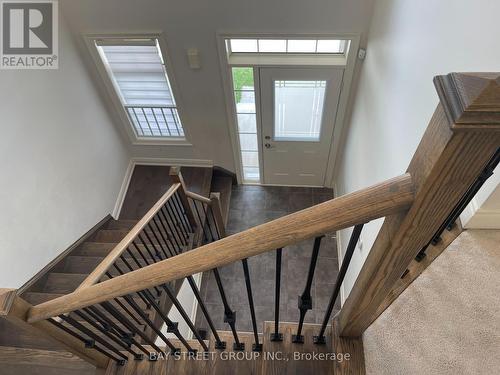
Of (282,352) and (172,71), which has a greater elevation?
(172,71)

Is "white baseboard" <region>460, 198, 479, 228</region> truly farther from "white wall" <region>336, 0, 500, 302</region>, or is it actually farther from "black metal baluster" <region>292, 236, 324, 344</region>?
"black metal baluster" <region>292, 236, 324, 344</region>

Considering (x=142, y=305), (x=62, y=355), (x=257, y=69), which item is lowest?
(x=62, y=355)

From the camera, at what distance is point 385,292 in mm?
1085

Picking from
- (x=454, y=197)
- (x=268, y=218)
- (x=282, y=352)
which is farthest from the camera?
(x=268, y=218)

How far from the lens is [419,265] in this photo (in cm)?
147

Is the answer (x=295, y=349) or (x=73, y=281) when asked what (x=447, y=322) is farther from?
(x=73, y=281)

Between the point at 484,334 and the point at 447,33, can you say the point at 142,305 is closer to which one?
the point at 484,334

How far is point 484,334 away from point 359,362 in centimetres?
48

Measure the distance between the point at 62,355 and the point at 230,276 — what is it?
2054mm

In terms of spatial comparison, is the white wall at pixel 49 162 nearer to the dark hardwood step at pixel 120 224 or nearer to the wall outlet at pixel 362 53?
the dark hardwood step at pixel 120 224

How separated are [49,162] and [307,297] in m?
2.81

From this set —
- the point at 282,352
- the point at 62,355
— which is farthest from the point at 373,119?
the point at 62,355

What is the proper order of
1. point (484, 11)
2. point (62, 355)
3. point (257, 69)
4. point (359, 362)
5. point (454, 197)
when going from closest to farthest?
point (454, 197), point (484, 11), point (359, 362), point (62, 355), point (257, 69)

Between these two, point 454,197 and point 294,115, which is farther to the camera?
point 294,115
